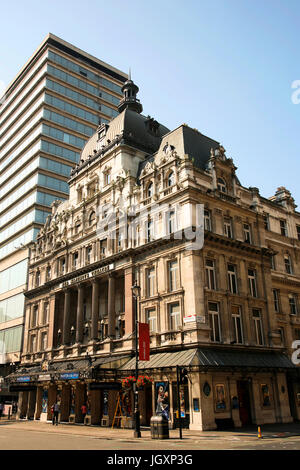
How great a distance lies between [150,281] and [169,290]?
282cm

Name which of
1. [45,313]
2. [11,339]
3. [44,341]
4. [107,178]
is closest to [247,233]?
[107,178]

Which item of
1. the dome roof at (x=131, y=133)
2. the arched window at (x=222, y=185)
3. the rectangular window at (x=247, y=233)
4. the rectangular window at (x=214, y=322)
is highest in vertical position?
the dome roof at (x=131, y=133)

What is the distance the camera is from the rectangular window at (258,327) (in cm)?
3437

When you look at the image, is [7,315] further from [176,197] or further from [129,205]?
Result: [176,197]

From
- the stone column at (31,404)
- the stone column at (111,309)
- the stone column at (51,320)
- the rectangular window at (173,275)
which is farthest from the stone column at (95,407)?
the stone column at (31,404)

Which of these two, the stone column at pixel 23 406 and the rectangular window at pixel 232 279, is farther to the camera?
the stone column at pixel 23 406

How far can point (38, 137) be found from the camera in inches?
2746

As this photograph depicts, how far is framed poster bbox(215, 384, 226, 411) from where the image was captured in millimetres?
28406

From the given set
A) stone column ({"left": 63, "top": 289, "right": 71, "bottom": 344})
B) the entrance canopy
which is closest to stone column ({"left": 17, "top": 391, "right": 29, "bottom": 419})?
stone column ({"left": 63, "top": 289, "right": 71, "bottom": 344})

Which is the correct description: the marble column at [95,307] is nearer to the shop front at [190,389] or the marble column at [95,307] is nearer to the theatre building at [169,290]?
the theatre building at [169,290]

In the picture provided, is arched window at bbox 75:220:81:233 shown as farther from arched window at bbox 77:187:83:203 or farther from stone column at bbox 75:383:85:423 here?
stone column at bbox 75:383:85:423

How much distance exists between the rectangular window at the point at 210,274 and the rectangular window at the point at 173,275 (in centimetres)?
242
